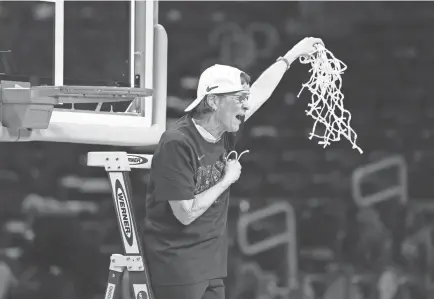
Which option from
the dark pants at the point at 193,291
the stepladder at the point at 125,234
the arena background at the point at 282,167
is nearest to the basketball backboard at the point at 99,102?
the arena background at the point at 282,167

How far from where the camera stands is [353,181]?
364 centimetres

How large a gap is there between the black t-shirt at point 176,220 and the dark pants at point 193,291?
0.02 metres

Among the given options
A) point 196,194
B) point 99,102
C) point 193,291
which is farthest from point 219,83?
point 193,291

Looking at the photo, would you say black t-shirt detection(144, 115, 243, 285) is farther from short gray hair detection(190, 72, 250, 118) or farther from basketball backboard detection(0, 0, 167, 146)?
basketball backboard detection(0, 0, 167, 146)

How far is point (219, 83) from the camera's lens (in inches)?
98.0

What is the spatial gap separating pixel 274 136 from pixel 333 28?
0.51 meters

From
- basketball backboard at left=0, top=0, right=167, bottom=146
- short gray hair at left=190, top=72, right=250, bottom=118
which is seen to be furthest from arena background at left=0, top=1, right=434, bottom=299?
short gray hair at left=190, top=72, right=250, bottom=118

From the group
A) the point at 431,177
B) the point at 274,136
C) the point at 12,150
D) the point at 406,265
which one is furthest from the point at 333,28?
the point at 12,150

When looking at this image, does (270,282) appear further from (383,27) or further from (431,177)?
(383,27)

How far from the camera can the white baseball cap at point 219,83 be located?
8.13 feet

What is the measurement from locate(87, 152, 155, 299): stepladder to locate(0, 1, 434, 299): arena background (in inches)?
22.1

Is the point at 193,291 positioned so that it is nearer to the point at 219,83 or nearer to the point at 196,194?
the point at 196,194

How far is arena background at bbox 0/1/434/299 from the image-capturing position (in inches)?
119

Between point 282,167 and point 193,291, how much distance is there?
1203mm
